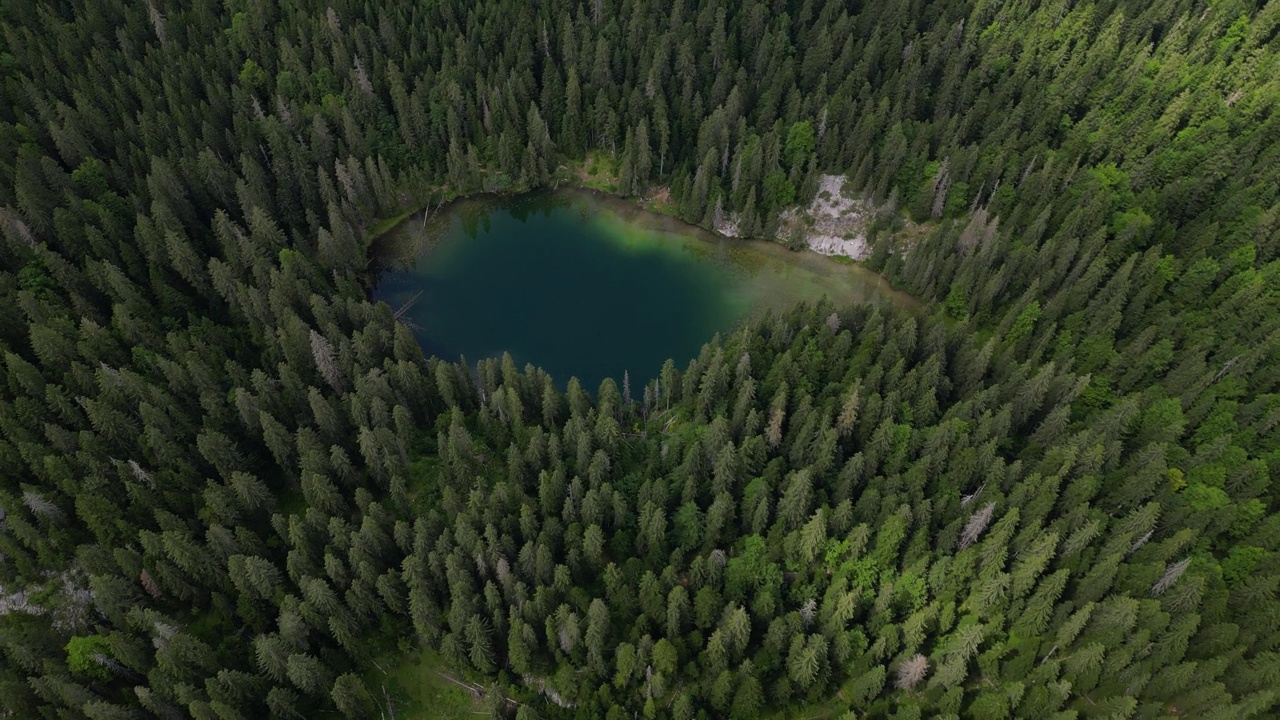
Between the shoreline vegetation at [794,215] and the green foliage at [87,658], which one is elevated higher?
the shoreline vegetation at [794,215]

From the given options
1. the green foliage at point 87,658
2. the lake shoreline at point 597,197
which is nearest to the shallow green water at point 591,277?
the lake shoreline at point 597,197

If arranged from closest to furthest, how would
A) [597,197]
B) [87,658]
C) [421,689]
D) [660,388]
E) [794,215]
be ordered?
1. [87,658]
2. [421,689]
3. [660,388]
4. [794,215]
5. [597,197]

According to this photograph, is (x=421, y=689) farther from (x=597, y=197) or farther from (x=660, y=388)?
(x=597, y=197)

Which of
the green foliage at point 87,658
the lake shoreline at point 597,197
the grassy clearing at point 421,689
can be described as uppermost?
the lake shoreline at point 597,197

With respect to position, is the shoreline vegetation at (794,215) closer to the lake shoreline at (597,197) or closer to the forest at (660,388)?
the lake shoreline at (597,197)

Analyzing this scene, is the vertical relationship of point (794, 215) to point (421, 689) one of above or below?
above

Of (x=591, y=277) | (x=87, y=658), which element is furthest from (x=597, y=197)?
(x=87, y=658)

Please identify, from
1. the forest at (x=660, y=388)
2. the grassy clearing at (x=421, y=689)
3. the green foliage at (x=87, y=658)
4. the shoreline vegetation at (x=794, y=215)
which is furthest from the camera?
the shoreline vegetation at (x=794, y=215)

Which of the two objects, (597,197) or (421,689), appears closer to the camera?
(421,689)

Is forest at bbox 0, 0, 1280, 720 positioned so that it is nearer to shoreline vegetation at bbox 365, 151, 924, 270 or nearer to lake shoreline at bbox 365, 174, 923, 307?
shoreline vegetation at bbox 365, 151, 924, 270

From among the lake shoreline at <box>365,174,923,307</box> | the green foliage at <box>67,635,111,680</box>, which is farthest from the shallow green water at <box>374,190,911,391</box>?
the green foliage at <box>67,635,111,680</box>
